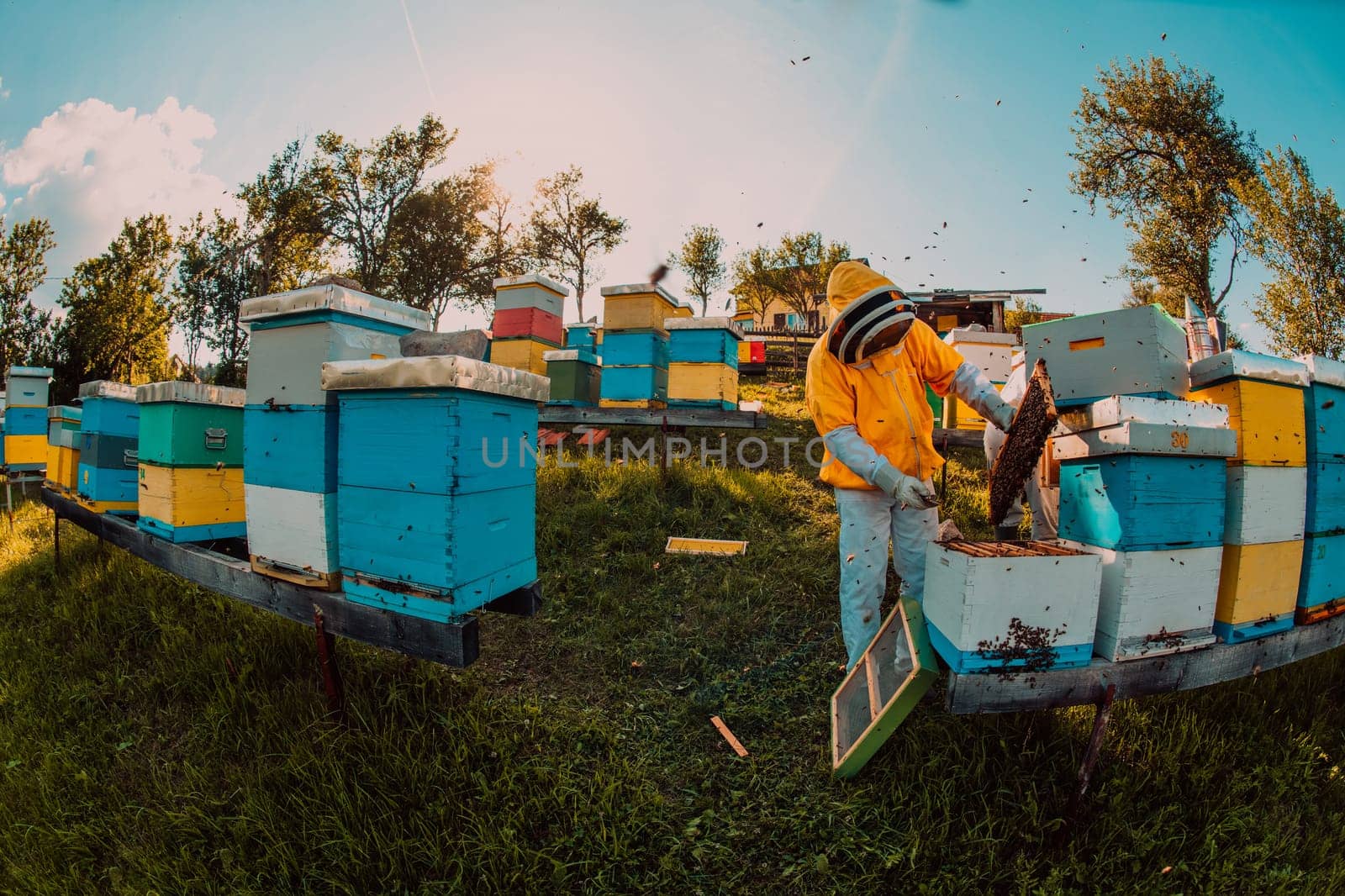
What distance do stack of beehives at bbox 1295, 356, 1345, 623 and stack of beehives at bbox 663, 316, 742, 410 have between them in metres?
4.11

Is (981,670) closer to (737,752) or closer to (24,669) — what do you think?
(737,752)

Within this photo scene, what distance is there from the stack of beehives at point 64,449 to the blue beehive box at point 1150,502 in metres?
6.21

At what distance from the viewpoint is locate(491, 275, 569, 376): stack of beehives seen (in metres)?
6.78

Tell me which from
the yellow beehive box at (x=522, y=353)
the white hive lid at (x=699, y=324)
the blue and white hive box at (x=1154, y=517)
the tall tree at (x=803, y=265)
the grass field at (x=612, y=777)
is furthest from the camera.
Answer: the tall tree at (x=803, y=265)

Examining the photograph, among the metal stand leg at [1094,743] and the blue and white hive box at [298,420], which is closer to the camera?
the metal stand leg at [1094,743]

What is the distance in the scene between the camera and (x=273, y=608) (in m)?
2.41

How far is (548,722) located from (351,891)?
0.92m

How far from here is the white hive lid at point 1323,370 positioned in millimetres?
2220

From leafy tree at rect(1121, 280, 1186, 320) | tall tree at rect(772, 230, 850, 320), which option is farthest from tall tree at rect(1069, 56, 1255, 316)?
tall tree at rect(772, 230, 850, 320)

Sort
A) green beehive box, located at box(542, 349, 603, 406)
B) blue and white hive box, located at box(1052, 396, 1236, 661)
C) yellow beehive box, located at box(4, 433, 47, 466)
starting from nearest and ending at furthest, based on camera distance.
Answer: blue and white hive box, located at box(1052, 396, 1236, 661), green beehive box, located at box(542, 349, 603, 406), yellow beehive box, located at box(4, 433, 47, 466)

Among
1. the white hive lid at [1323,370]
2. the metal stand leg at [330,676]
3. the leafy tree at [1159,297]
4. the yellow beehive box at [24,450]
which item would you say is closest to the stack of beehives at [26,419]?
the yellow beehive box at [24,450]

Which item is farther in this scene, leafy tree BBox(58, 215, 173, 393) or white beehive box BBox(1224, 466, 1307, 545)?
leafy tree BBox(58, 215, 173, 393)

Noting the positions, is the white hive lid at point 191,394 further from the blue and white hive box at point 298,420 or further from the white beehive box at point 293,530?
the white beehive box at point 293,530

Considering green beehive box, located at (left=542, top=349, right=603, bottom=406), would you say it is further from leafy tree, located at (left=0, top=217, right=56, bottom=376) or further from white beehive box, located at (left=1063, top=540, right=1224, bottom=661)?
leafy tree, located at (left=0, top=217, right=56, bottom=376)
